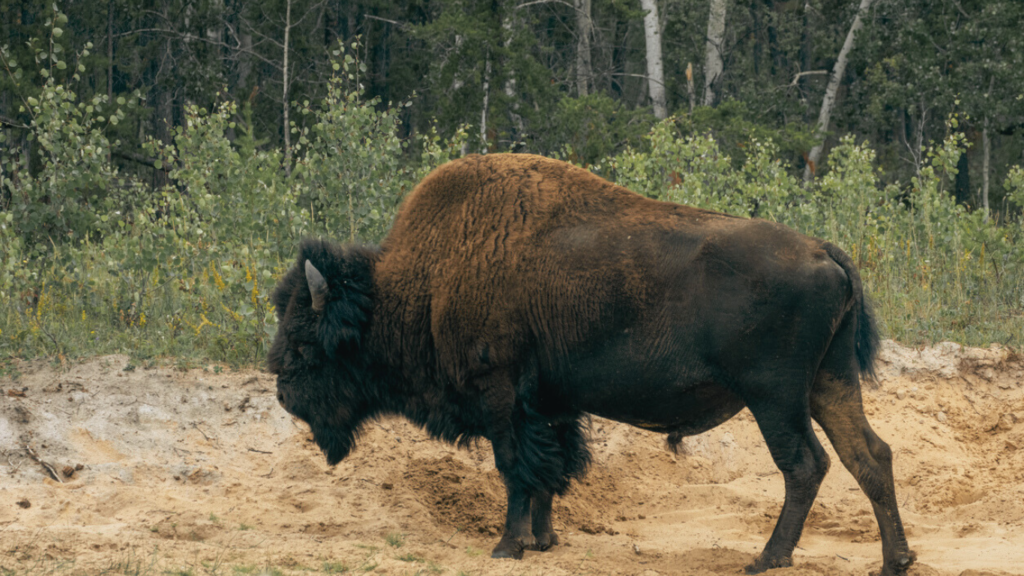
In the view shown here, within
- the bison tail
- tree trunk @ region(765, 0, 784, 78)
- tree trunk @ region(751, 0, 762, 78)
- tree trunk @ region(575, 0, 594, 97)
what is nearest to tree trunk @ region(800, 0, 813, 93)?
tree trunk @ region(765, 0, 784, 78)

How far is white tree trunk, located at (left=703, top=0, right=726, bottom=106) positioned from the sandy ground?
1231 cm

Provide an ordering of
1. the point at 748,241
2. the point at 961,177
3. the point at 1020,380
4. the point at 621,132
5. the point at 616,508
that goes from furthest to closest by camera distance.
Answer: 1. the point at 961,177
2. the point at 621,132
3. the point at 1020,380
4. the point at 616,508
5. the point at 748,241

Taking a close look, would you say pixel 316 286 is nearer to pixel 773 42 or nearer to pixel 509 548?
pixel 509 548

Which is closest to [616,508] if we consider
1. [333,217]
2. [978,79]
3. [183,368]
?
[183,368]

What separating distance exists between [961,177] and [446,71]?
14336 millimetres

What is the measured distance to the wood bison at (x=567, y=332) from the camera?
4.38 m

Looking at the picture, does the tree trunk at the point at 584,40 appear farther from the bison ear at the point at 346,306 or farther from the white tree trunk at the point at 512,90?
the bison ear at the point at 346,306

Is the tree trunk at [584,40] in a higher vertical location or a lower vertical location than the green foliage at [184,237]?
higher

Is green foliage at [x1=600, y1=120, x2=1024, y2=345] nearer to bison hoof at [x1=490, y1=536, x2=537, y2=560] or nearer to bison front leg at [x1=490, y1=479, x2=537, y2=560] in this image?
bison front leg at [x1=490, y1=479, x2=537, y2=560]

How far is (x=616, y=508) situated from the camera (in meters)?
6.16

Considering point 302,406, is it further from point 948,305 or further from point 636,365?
point 948,305

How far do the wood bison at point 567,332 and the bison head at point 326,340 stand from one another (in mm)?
11

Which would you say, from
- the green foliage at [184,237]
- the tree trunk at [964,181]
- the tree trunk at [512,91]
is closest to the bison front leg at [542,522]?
the green foliage at [184,237]

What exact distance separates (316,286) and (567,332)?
1.41m
